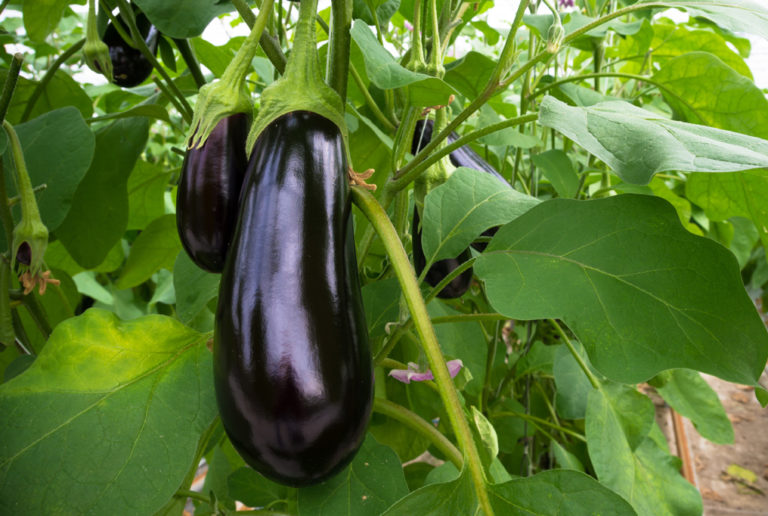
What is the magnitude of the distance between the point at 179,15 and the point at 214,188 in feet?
0.66

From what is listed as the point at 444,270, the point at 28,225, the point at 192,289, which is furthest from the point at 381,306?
the point at 28,225

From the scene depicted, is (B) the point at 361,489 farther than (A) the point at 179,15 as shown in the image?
No

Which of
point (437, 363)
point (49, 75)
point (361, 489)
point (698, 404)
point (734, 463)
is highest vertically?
point (49, 75)

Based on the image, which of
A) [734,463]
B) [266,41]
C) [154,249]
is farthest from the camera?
[734,463]

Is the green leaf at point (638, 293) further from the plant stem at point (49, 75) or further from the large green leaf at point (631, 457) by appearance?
the plant stem at point (49, 75)

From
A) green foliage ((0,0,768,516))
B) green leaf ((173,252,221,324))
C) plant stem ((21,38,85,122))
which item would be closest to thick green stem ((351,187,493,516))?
green foliage ((0,0,768,516))

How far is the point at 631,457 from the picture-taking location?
52 cm

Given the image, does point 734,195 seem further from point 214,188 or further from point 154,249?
point 154,249

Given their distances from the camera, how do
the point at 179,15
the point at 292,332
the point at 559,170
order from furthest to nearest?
the point at 559,170 → the point at 179,15 → the point at 292,332

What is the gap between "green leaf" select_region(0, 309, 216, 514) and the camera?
27 centimetres

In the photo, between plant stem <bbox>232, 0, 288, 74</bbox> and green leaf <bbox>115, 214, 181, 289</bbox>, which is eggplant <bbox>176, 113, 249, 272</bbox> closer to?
plant stem <bbox>232, 0, 288, 74</bbox>

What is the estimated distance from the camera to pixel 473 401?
2.53 ft

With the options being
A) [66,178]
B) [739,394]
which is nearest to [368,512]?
[66,178]

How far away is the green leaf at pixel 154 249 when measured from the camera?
0.68 m
